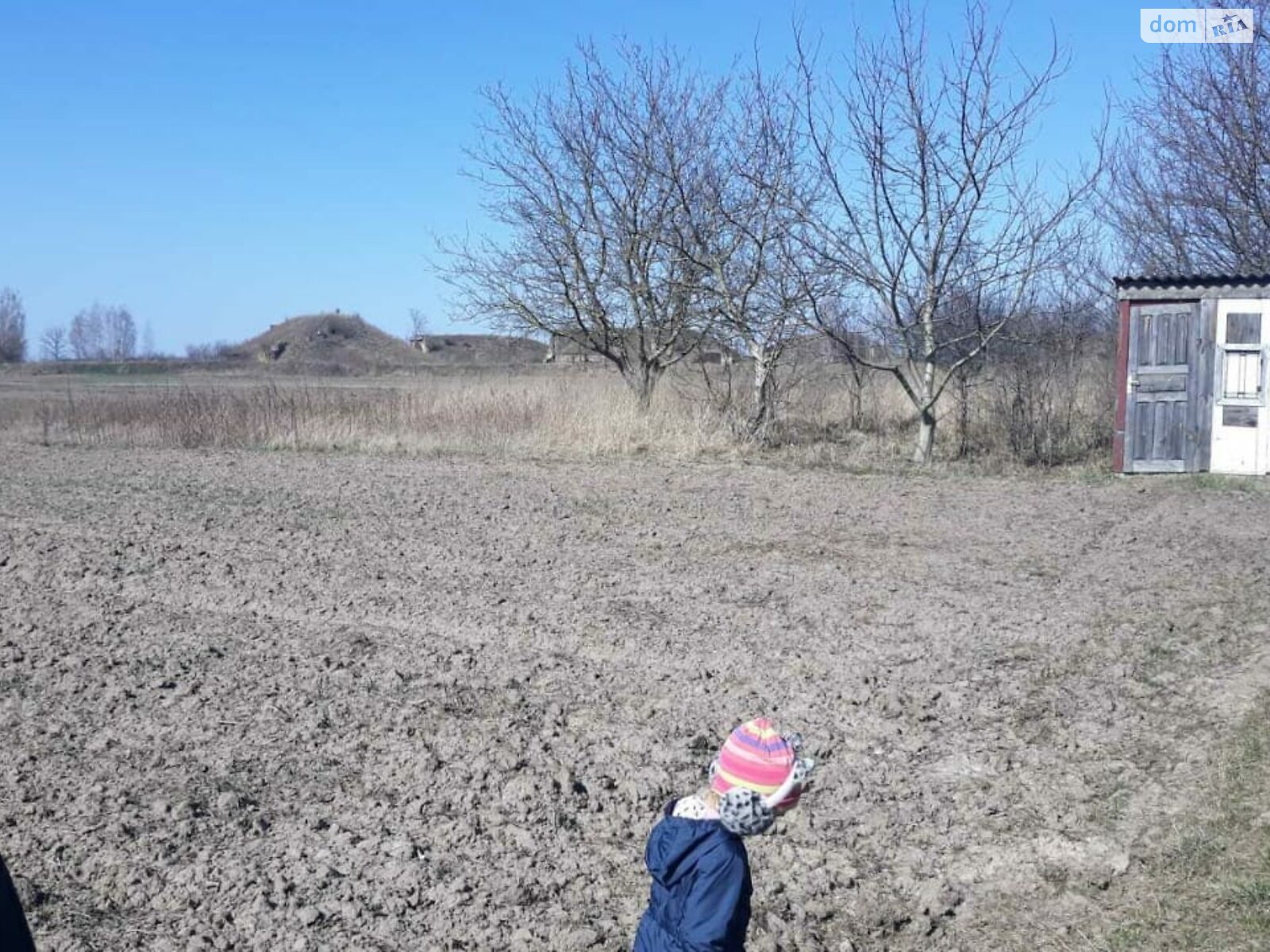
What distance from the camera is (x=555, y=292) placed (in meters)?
22.1

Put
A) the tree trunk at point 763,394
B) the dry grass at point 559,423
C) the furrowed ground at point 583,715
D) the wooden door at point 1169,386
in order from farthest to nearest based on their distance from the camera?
1. the tree trunk at point 763,394
2. the dry grass at point 559,423
3. the wooden door at point 1169,386
4. the furrowed ground at point 583,715

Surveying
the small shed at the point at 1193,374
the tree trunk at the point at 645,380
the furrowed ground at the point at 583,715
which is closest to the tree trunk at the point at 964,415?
the small shed at the point at 1193,374

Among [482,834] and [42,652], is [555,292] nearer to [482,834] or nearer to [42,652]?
[42,652]

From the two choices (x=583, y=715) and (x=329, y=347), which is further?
(x=329, y=347)

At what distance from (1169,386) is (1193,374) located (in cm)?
30

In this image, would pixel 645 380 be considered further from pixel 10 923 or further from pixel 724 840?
pixel 10 923

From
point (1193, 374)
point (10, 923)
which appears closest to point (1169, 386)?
point (1193, 374)

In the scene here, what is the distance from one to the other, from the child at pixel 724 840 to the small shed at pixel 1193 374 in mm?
13800

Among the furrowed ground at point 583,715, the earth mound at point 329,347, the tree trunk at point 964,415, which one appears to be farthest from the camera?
the earth mound at point 329,347

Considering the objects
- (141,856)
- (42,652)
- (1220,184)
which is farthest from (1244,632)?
(1220,184)

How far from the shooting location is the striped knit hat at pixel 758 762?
293 centimetres

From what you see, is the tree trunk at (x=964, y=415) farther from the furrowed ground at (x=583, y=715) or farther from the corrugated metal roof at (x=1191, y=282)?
the furrowed ground at (x=583, y=715)

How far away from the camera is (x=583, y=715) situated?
6098mm

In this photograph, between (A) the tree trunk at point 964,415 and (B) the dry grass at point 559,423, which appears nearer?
(A) the tree trunk at point 964,415
